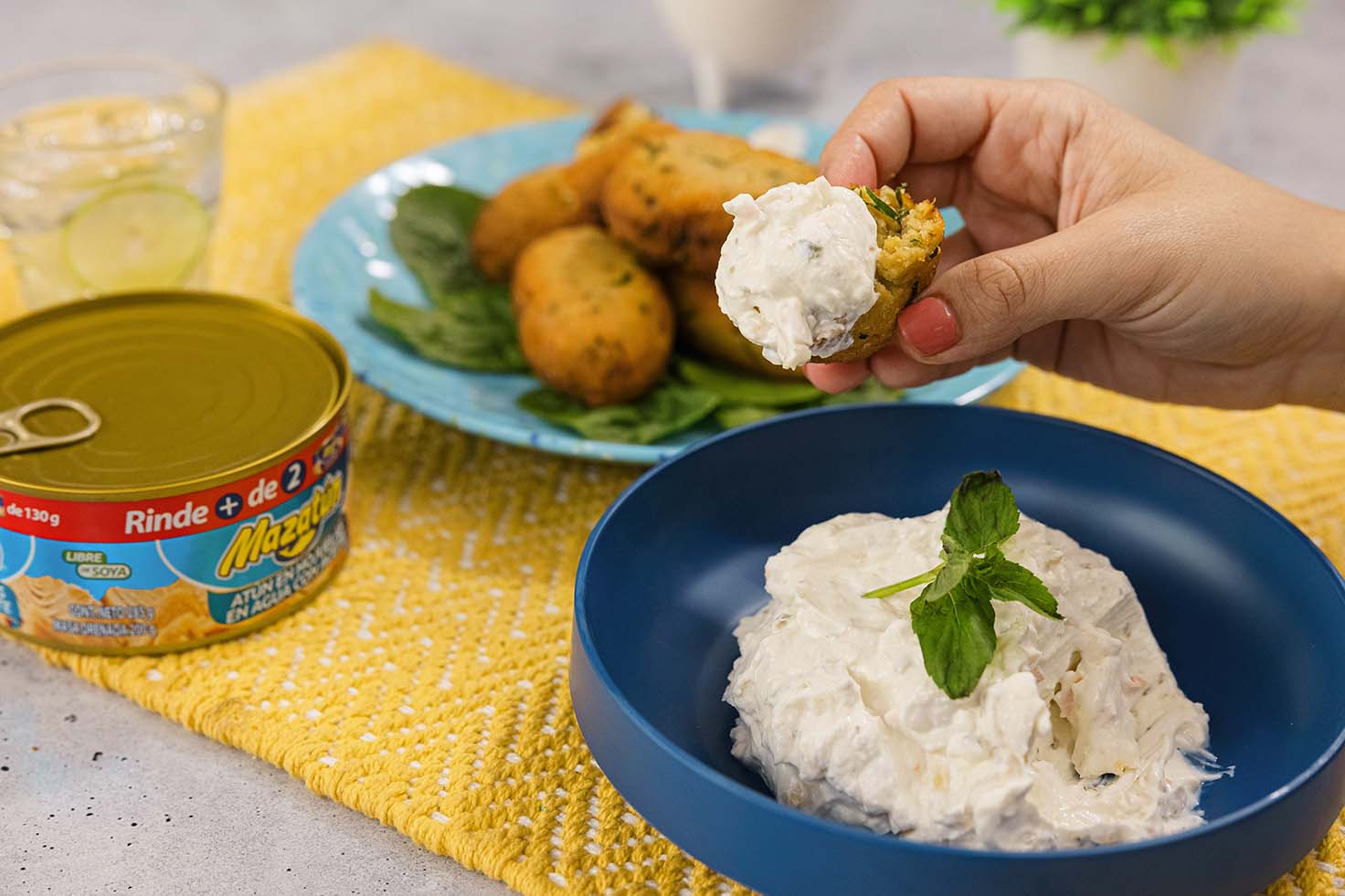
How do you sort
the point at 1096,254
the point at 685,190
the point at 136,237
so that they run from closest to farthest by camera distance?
the point at 1096,254
the point at 685,190
the point at 136,237

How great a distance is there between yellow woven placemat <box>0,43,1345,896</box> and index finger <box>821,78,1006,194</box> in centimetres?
44

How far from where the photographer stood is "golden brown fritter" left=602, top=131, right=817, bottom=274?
65.4 inches

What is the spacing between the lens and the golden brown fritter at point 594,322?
5.48 ft

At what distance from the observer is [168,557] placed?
1267 millimetres

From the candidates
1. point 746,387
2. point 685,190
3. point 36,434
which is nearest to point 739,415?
point 746,387

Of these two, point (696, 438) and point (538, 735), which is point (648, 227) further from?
point (538, 735)

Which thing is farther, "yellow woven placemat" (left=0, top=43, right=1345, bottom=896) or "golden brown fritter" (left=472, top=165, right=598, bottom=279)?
"golden brown fritter" (left=472, top=165, right=598, bottom=279)

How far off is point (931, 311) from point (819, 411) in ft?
0.73

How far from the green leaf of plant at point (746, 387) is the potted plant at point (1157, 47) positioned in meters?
1.00

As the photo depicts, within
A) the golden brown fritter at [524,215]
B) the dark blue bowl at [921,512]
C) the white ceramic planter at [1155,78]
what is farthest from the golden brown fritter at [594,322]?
the white ceramic planter at [1155,78]

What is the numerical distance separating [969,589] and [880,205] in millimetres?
357

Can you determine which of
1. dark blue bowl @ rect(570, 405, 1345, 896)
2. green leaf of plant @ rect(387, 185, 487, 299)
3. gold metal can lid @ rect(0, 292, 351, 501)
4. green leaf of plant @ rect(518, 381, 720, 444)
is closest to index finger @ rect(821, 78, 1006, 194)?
dark blue bowl @ rect(570, 405, 1345, 896)

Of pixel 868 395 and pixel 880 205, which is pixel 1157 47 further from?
pixel 880 205

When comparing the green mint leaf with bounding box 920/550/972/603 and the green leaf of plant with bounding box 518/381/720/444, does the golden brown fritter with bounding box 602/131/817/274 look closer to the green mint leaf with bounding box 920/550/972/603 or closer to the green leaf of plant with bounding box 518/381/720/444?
the green leaf of plant with bounding box 518/381/720/444
